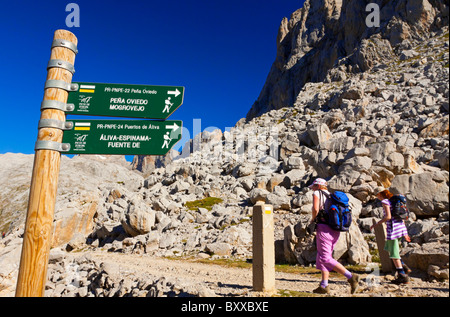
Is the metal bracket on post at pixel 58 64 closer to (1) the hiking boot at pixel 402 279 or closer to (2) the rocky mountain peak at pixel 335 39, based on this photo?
(1) the hiking boot at pixel 402 279

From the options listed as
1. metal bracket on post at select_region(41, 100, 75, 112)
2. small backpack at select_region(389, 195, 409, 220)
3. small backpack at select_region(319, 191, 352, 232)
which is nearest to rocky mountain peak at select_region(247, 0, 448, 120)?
small backpack at select_region(389, 195, 409, 220)

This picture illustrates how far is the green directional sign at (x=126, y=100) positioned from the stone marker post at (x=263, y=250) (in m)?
3.26

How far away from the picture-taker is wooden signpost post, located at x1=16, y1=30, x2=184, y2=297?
4.82 meters

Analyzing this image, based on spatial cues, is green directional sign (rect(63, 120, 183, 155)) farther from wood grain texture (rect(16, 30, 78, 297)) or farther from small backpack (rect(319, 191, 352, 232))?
small backpack (rect(319, 191, 352, 232))

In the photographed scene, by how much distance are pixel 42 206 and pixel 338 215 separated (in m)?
5.97

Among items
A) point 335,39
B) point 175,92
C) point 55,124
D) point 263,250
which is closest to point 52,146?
point 55,124

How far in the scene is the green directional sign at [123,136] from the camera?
5.26m

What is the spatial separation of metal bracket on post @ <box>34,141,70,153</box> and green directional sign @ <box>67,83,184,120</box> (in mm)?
669

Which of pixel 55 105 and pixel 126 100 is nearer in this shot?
pixel 55 105

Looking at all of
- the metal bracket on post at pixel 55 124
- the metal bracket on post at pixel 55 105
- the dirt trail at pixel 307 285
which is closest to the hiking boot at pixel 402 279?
the dirt trail at pixel 307 285

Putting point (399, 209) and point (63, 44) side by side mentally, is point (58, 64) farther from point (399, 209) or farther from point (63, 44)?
point (399, 209)

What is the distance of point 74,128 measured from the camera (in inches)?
209

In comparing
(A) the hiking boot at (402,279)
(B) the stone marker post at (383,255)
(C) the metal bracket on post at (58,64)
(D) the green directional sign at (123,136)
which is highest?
(C) the metal bracket on post at (58,64)
